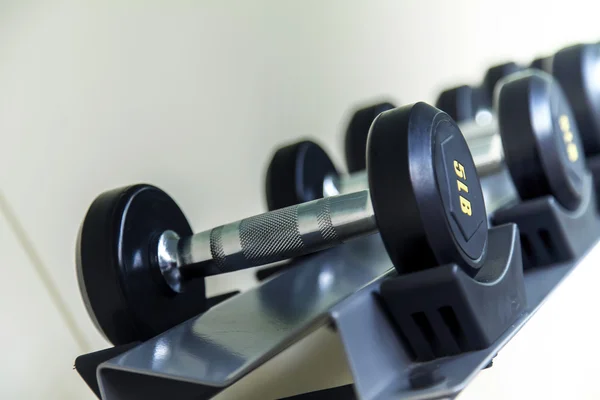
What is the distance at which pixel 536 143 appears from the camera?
0.66m

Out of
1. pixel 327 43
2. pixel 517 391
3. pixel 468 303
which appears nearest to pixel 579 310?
pixel 517 391

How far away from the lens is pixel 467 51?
1438 mm

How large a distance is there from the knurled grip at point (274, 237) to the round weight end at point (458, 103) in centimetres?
65

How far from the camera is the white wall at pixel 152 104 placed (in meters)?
0.70

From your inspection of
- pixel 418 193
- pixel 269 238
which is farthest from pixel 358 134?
pixel 418 193

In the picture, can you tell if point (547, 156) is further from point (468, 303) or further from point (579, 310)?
point (468, 303)

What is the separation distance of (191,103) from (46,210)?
0.28 m

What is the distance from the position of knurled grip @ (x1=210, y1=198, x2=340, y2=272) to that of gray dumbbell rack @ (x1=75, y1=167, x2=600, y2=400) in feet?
0.17

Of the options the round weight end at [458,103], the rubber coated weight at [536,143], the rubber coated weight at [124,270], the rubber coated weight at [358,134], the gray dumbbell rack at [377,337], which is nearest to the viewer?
the gray dumbbell rack at [377,337]

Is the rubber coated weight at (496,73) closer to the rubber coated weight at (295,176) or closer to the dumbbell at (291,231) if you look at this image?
the rubber coated weight at (295,176)

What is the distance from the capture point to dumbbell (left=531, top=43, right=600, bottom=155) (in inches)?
32.5

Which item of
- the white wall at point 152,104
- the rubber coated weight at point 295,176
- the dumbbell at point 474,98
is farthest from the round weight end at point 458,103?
the rubber coated weight at point 295,176

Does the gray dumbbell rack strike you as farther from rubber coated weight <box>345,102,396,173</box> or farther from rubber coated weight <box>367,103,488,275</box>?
rubber coated weight <box>345,102,396,173</box>

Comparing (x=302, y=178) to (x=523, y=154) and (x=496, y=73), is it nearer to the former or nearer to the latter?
(x=523, y=154)
